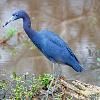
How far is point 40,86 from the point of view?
5.02 meters

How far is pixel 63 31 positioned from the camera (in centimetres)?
855

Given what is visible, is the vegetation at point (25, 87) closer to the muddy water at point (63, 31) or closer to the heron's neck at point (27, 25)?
the heron's neck at point (27, 25)

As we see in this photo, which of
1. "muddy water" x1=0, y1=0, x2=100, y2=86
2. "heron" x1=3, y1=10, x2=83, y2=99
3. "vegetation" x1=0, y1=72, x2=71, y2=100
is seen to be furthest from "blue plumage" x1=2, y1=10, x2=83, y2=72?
"muddy water" x1=0, y1=0, x2=100, y2=86

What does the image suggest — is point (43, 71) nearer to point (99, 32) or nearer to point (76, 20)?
point (99, 32)

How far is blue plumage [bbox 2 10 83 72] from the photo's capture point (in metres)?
5.16

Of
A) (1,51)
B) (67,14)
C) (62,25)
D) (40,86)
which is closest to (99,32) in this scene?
(62,25)

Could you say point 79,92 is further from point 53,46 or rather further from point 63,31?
point 63,31

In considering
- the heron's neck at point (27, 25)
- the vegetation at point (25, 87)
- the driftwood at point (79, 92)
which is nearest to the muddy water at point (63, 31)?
the vegetation at point (25, 87)

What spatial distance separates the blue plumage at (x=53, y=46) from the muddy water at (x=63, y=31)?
0.97 metres

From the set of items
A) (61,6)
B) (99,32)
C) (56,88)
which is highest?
(61,6)

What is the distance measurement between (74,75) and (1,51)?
1501 mm

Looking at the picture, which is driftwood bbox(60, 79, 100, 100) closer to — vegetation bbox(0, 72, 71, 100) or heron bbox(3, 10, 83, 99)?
vegetation bbox(0, 72, 71, 100)

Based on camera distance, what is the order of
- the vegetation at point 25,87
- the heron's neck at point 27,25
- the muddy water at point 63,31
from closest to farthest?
the vegetation at point 25,87, the heron's neck at point 27,25, the muddy water at point 63,31

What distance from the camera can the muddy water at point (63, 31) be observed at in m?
6.74
